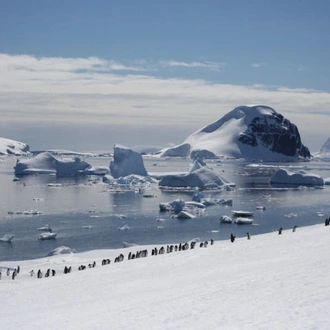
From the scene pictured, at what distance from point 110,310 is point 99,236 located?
978 inches

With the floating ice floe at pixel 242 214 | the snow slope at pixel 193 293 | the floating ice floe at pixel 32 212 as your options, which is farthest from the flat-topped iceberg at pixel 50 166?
the snow slope at pixel 193 293

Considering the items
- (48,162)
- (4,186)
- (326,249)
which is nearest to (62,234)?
(326,249)

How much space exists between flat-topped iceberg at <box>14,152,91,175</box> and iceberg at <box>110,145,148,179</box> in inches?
583

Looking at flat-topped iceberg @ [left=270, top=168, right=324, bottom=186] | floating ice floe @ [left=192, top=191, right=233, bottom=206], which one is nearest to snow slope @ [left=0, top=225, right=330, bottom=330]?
floating ice floe @ [left=192, top=191, right=233, bottom=206]

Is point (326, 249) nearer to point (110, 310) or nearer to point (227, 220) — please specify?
point (110, 310)

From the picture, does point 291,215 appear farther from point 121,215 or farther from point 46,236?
point 46,236

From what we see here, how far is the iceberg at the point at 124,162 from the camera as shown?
79.0 m

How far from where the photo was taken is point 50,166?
97125 millimetres

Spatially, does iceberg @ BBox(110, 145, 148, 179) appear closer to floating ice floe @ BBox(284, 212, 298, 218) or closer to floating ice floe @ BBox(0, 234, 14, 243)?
floating ice floe @ BBox(284, 212, 298, 218)

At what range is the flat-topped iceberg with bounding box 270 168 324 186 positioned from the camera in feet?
267

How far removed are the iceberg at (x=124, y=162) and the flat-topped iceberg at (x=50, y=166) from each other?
1481 centimetres

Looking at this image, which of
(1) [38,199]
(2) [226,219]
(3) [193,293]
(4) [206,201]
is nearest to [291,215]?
(2) [226,219]

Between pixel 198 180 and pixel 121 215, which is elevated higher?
pixel 198 180

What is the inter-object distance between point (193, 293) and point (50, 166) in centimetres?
8575
